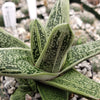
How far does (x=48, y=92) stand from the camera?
3.17 ft

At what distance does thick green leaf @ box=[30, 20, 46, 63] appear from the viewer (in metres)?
0.87

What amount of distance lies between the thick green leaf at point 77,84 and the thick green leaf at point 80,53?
0.05 metres

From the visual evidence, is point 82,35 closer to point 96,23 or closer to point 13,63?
point 96,23

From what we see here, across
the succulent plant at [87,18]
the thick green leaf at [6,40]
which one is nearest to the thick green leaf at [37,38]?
the thick green leaf at [6,40]

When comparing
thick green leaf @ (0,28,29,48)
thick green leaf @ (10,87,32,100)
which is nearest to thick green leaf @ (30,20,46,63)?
thick green leaf @ (0,28,29,48)

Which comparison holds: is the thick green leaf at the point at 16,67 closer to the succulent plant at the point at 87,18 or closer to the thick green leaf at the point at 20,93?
the thick green leaf at the point at 20,93

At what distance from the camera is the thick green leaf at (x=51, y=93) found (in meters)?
0.94

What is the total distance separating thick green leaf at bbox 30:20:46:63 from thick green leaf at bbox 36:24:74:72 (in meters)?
0.05

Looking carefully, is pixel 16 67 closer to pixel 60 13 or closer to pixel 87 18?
pixel 60 13

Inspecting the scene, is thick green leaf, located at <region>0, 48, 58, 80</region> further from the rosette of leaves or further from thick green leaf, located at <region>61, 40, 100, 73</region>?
thick green leaf, located at <region>61, 40, 100, 73</region>

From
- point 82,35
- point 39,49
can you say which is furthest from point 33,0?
point 39,49

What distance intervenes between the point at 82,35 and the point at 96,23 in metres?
0.56

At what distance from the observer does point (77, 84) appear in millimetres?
888

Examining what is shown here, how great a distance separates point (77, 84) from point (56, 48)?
8.4 inches
